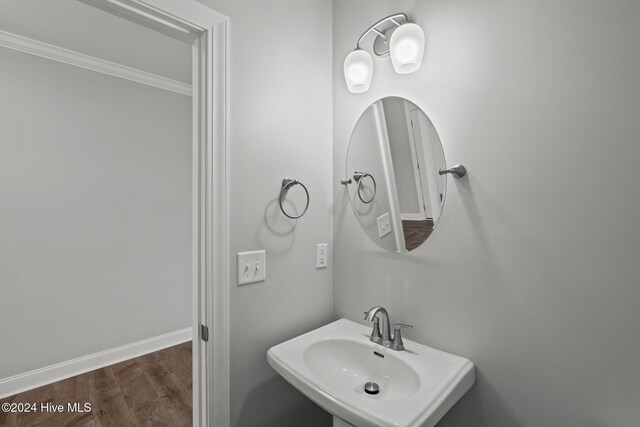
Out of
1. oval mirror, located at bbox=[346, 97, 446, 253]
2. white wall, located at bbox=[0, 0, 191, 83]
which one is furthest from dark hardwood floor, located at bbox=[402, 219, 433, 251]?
white wall, located at bbox=[0, 0, 191, 83]

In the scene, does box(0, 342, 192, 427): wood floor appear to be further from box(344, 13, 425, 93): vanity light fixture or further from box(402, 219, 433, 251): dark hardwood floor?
box(344, 13, 425, 93): vanity light fixture

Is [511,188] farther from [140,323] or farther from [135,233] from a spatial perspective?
[140,323]

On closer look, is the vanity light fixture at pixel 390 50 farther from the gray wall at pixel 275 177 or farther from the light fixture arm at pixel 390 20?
the gray wall at pixel 275 177

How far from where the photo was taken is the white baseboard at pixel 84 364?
209cm

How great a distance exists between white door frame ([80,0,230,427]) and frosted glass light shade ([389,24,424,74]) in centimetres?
61

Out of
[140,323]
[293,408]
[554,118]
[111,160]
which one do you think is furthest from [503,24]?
[140,323]

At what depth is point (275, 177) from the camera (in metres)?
1.20

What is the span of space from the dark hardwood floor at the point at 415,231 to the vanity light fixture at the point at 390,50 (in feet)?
1.87

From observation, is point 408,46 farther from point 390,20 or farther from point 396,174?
point 396,174

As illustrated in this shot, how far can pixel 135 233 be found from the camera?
2.62m

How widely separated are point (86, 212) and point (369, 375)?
2485 millimetres

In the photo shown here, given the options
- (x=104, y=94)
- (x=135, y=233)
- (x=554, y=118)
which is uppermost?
(x=104, y=94)

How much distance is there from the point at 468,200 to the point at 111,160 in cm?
272

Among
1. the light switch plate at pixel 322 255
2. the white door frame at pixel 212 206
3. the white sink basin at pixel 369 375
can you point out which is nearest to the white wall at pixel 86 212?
the white door frame at pixel 212 206
